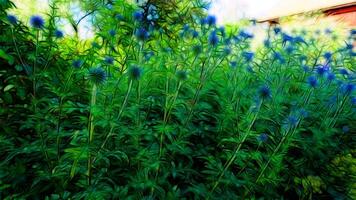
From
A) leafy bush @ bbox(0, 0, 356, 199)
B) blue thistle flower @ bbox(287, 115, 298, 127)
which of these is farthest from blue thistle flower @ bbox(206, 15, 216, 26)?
blue thistle flower @ bbox(287, 115, 298, 127)

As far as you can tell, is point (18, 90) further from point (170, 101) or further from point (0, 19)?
point (170, 101)

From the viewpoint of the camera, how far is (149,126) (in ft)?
5.90

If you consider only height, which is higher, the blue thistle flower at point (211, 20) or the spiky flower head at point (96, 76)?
the blue thistle flower at point (211, 20)

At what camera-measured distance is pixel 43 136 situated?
60.0 inches

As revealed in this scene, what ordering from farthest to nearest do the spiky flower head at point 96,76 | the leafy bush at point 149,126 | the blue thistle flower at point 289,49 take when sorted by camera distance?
the blue thistle flower at point 289,49 < the leafy bush at point 149,126 < the spiky flower head at point 96,76

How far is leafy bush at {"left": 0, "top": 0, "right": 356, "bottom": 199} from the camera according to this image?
145 centimetres

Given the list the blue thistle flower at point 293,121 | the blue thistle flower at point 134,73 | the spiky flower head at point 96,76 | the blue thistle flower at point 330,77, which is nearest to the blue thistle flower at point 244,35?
the blue thistle flower at point 330,77

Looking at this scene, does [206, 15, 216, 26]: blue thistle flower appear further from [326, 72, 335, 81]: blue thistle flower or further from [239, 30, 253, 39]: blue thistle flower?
[326, 72, 335, 81]: blue thistle flower

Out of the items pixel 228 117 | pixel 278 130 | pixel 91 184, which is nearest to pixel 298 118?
pixel 278 130

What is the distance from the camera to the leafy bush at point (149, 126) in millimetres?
1445

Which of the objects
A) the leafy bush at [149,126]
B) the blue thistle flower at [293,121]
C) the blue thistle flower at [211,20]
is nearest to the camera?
the leafy bush at [149,126]

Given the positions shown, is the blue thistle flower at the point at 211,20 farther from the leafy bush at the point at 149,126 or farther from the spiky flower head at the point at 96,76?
the spiky flower head at the point at 96,76

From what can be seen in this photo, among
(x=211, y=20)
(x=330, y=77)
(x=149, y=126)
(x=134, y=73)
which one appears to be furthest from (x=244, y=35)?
(x=134, y=73)

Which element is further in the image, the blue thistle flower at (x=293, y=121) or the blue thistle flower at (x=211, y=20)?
the blue thistle flower at (x=211, y=20)
